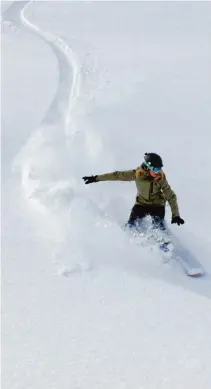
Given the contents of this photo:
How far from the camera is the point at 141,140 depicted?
9.43 metres

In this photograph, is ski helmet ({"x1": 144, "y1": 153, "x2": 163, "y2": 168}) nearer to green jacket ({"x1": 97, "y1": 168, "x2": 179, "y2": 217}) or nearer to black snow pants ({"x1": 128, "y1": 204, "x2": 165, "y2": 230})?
green jacket ({"x1": 97, "y1": 168, "x2": 179, "y2": 217})

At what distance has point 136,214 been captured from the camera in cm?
632

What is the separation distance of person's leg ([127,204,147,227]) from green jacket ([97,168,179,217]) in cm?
7

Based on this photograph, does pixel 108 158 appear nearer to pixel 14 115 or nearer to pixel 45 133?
pixel 45 133

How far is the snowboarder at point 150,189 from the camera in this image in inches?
229

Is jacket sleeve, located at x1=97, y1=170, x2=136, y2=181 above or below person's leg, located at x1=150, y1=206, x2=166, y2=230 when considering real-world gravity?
above

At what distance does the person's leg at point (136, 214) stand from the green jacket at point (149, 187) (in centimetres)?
7

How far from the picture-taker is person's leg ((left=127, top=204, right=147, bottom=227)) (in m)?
6.27

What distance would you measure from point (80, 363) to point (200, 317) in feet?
4.34

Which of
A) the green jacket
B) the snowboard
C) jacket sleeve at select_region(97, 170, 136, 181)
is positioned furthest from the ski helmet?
the snowboard

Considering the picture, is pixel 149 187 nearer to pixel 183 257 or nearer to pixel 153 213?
pixel 153 213

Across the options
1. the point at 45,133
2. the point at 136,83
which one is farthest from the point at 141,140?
the point at 136,83

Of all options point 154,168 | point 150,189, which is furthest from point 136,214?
point 154,168

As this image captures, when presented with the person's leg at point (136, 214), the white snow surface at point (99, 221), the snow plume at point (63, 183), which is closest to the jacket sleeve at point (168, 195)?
the person's leg at point (136, 214)
